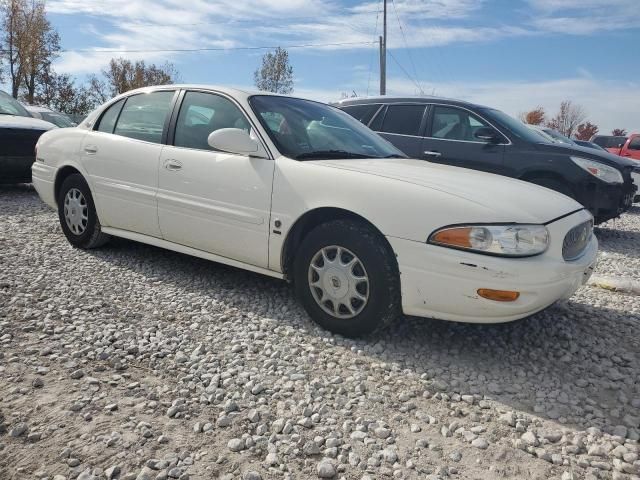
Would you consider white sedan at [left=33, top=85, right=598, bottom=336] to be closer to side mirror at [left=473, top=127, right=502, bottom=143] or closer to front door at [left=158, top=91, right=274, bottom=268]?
front door at [left=158, top=91, right=274, bottom=268]

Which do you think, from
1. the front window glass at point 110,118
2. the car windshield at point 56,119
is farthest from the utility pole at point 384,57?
the front window glass at point 110,118

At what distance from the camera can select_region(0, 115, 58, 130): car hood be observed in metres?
7.46

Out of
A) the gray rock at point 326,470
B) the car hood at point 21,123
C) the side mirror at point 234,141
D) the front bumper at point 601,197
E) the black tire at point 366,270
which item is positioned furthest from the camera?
the car hood at point 21,123

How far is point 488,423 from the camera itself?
7.63 feet

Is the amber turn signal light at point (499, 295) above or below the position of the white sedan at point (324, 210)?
below

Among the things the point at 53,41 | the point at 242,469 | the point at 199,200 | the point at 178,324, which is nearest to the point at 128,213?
the point at 199,200

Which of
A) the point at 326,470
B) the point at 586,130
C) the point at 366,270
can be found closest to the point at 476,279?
the point at 366,270

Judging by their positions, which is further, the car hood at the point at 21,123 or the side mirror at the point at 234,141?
the car hood at the point at 21,123

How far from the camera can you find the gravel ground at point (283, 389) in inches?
78.5

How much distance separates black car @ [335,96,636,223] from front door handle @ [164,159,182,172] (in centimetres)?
360

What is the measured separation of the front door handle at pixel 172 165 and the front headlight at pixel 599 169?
4.77 metres

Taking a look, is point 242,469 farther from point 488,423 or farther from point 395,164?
point 395,164

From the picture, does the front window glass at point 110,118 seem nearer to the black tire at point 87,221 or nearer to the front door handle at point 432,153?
the black tire at point 87,221

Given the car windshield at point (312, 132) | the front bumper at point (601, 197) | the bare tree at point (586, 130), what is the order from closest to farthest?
the car windshield at point (312, 132) → the front bumper at point (601, 197) → the bare tree at point (586, 130)
